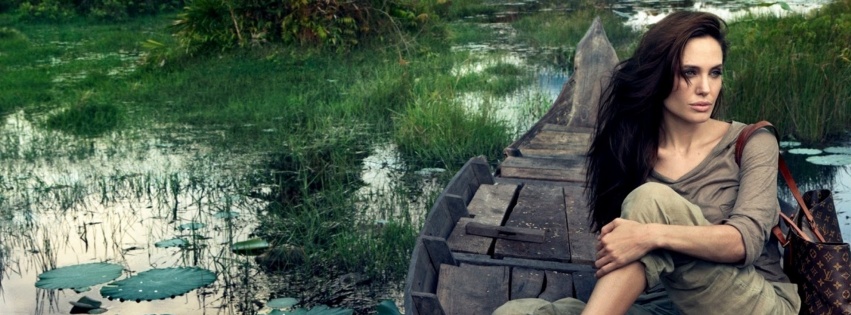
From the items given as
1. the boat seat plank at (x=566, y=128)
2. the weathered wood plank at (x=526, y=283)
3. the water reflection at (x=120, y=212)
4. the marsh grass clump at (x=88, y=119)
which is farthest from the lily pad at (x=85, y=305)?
the marsh grass clump at (x=88, y=119)

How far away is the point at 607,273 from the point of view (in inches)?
92.0

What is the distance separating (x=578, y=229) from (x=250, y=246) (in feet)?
5.40

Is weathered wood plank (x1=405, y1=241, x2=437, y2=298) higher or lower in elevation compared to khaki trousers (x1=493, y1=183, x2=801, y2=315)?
lower

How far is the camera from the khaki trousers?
2.33 m

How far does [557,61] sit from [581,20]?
8.96 ft

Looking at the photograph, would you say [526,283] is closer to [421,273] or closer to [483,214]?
[421,273]

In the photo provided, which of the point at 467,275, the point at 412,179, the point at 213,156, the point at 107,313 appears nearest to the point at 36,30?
the point at 213,156

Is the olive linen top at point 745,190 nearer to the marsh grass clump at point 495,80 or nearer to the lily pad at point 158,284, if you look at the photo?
the lily pad at point 158,284

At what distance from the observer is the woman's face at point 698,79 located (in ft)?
8.02

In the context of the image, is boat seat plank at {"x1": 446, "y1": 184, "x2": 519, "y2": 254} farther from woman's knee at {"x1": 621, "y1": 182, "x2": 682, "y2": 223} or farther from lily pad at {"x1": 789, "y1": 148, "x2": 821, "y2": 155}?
lily pad at {"x1": 789, "y1": 148, "x2": 821, "y2": 155}

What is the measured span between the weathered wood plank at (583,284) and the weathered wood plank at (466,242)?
Result: 406 mm

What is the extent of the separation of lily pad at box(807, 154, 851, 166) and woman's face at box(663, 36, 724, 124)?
379 centimetres

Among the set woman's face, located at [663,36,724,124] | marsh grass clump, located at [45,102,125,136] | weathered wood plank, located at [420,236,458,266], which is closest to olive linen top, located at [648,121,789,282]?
woman's face, located at [663,36,724,124]

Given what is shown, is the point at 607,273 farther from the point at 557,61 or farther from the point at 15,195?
the point at 557,61
